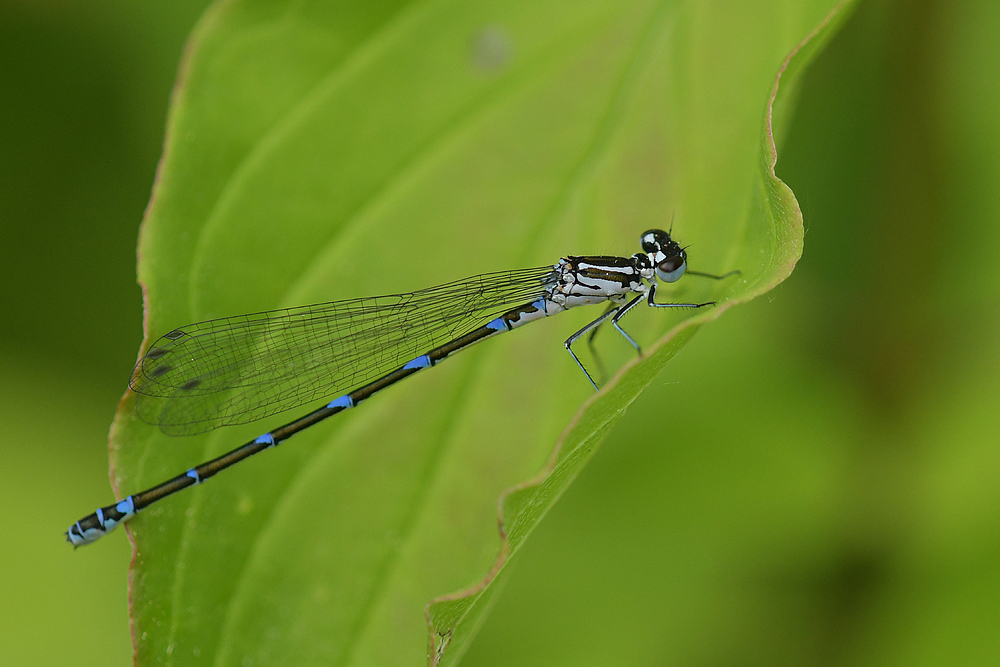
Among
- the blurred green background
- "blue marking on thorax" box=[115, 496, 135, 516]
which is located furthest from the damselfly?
the blurred green background

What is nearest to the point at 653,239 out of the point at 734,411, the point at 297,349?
the point at 734,411

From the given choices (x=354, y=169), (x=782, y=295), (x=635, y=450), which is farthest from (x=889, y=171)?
(x=354, y=169)

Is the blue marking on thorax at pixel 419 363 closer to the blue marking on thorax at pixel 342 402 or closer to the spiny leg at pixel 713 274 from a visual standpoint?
the blue marking on thorax at pixel 342 402

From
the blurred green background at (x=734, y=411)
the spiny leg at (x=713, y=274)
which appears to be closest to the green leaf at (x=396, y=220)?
the spiny leg at (x=713, y=274)

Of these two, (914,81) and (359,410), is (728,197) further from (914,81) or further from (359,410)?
(359,410)

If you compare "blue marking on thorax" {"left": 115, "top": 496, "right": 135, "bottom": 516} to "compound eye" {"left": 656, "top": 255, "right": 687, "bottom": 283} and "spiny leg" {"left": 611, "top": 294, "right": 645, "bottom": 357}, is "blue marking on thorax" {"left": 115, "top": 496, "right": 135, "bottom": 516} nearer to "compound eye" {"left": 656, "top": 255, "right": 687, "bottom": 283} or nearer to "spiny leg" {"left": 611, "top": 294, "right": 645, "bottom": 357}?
"spiny leg" {"left": 611, "top": 294, "right": 645, "bottom": 357}

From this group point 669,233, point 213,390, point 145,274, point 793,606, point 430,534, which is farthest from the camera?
point 793,606

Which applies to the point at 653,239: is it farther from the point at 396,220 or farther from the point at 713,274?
the point at 396,220
